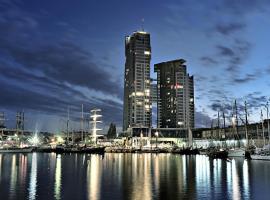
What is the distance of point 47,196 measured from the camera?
35812mm

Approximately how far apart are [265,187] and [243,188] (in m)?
3.01

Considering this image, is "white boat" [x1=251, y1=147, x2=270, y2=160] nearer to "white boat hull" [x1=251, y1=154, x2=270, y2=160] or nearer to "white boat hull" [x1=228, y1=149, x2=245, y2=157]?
"white boat hull" [x1=251, y1=154, x2=270, y2=160]

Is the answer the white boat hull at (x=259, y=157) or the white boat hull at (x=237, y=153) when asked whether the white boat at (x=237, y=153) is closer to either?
the white boat hull at (x=237, y=153)

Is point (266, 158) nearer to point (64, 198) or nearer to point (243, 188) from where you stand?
point (243, 188)

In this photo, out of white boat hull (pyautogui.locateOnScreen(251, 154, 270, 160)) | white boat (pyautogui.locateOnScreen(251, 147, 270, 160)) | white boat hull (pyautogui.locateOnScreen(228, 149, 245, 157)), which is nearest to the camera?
white boat hull (pyautogui.locateOnScreen(251, 154, 270, 160))

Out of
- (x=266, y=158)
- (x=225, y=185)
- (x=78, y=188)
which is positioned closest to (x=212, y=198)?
(x=225, y=185)

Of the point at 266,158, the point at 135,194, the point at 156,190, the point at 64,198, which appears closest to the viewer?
the point at 64,198

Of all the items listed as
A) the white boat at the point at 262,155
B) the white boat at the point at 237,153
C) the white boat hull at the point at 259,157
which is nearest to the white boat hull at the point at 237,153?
the white boat at the point at 237,153

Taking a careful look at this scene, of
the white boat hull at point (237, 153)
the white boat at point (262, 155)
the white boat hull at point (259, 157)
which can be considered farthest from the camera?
the white boat hull at point (237, 153)

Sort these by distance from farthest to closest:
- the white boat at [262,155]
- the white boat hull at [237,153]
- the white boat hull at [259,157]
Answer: the white boat hull at [237,153]
the white boat at [262,155]
the white boat hull at [259,157]

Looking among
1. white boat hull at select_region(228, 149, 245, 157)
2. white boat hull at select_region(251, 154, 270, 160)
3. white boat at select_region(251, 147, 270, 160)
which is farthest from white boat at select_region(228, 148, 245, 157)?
white boat hull at select_region(251, 154, 270, 160)

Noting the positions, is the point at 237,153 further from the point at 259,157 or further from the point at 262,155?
the point at 262,155

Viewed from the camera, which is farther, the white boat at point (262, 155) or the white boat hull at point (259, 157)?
the white boat at point (262, 155)

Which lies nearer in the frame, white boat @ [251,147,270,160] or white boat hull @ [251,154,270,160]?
white boat hull @ [251,154,270,160]
